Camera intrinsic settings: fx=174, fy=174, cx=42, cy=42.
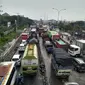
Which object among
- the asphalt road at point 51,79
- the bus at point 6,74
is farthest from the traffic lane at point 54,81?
the bus at point 6,74

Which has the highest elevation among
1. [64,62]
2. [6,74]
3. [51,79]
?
[6,74]

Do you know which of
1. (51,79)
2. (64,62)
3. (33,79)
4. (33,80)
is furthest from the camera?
(51,79)

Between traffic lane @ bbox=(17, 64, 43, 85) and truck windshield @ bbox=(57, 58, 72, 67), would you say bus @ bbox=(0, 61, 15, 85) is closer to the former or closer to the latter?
traffic lane @ bbox=(17, 64, 43, 85)

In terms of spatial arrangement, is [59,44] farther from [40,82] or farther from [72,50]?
[40,82]

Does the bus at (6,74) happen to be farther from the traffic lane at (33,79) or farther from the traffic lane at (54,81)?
the traffic lane at (54,81)

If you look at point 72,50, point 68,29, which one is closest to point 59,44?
point 72,50

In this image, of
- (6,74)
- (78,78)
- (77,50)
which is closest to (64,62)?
(78,78)

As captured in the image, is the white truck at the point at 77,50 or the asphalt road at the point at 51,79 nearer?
the asphalt road at the point at 51,79

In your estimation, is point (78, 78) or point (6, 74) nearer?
point (6, 74)

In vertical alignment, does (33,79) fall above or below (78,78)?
above

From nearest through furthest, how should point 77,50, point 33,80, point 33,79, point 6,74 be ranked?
point 6,74, point 33,80, point 33,79, point 77,50

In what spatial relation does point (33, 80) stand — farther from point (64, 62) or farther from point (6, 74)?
point (6, 74)
